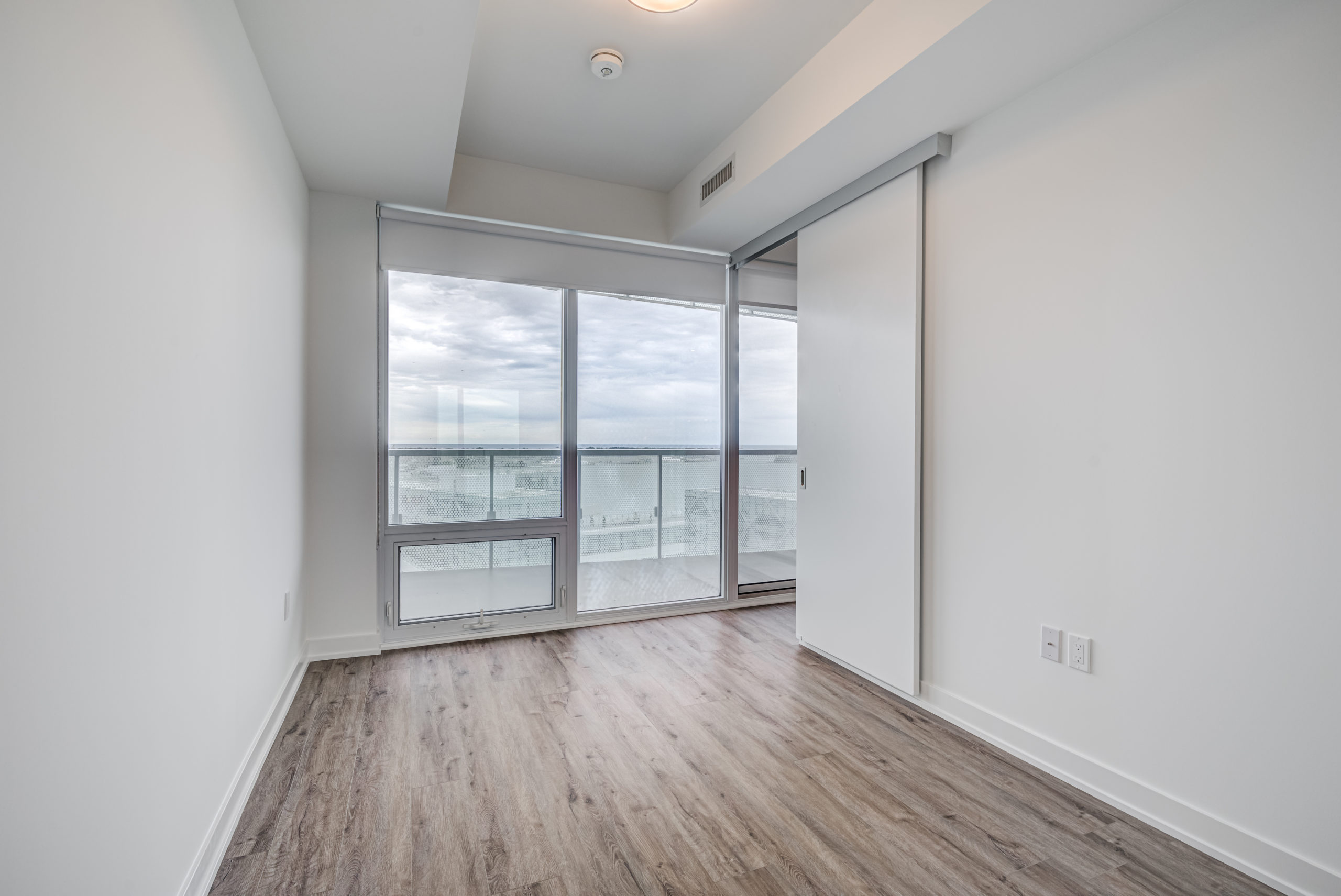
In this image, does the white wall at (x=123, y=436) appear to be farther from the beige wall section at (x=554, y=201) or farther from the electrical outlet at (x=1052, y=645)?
the electrical outlet at (x=1052, y=645)

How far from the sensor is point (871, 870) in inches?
65.1

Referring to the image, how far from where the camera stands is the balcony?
11.4 ft

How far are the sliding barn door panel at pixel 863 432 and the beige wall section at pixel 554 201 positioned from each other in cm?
102

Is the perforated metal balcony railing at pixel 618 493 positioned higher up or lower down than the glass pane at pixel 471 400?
lower down

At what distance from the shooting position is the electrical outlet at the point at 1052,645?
6.96 feet

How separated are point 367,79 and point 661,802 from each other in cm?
258

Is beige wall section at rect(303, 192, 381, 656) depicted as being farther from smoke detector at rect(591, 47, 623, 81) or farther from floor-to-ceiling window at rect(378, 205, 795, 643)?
smoke detector at rect(591, 47, 623, 81)

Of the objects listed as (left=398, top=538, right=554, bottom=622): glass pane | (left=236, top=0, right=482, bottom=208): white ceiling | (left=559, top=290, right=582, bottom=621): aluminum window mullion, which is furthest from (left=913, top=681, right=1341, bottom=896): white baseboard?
(left=236, top=0, right=482, bottom=208): white ceiling

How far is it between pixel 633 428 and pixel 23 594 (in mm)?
3161

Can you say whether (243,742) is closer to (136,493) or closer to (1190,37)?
(136,493)

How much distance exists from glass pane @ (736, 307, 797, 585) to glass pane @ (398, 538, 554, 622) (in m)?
1.37

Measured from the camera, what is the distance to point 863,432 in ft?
9.73

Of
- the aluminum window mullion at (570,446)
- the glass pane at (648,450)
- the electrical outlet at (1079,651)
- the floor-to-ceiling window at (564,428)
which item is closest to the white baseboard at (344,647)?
the floor-to-ceiling window at (564,428)

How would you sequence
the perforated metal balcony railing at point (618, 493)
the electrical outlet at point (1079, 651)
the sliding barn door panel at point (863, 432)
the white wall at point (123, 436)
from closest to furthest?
the white wall at point (123, 436) < the electrical outlet at point (1079, 651) < the sliding barn door panel at point (863, 432) < the perforated metal balcony railing at point (618, 493)
